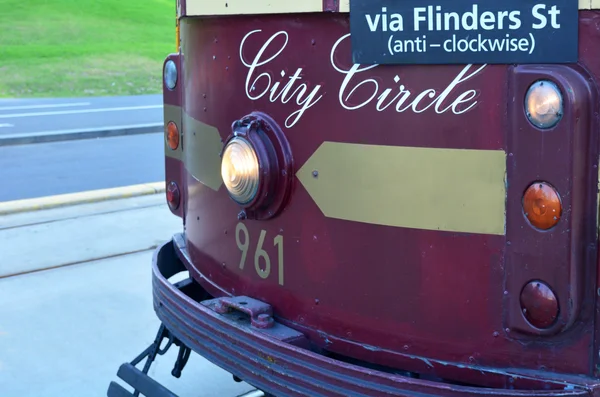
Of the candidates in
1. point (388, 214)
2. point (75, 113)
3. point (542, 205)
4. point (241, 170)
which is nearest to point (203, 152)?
point (241, 170)

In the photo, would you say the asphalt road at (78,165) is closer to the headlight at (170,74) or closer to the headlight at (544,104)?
the headlight at (170,74)

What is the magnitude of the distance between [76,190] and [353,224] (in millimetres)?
6855

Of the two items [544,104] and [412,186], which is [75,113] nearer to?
[412,186]

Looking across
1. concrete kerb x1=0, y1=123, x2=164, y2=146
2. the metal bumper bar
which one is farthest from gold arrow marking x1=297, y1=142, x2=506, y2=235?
concrete kerb x1=0, y1=123, x2=164, y2=146

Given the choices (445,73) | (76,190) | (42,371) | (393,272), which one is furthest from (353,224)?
(76,190)

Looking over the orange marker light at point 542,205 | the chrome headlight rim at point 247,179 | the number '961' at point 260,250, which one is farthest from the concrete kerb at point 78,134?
the orange marker light at point 542,205

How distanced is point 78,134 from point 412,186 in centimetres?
1108

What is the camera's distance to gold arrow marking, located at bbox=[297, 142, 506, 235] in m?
2.11

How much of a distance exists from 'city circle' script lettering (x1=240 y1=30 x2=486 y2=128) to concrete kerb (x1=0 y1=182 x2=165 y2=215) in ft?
17.9

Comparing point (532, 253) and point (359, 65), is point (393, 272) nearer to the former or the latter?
point (532, 253)

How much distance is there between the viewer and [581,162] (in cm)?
196

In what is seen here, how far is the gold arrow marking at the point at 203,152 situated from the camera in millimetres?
2891

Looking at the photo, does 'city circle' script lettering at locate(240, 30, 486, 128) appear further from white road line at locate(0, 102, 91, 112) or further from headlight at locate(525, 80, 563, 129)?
white road line at locate(0, 102, 91, 112)

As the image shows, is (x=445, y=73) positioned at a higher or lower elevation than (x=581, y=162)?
higher
